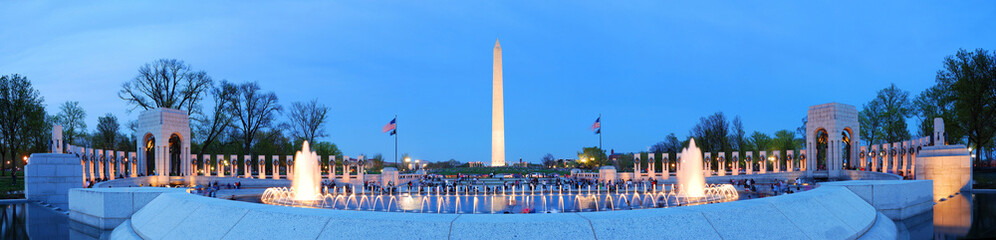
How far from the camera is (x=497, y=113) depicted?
7994cm

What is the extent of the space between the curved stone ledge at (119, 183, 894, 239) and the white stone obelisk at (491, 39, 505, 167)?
6727cm

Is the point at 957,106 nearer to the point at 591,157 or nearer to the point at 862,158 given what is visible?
the point at 862,158

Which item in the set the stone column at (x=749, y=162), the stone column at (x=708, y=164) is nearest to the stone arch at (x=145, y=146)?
the stone column at (x=708, y=164)

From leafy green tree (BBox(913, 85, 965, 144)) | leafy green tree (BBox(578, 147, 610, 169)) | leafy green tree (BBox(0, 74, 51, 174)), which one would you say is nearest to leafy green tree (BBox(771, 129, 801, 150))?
leafy green tree (BBox(913, 85, 965, 144))

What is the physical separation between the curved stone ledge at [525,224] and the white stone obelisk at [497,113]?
67272mm

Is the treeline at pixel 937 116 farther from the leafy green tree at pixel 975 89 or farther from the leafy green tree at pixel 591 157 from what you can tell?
the leafy green tree at pixel 591 157

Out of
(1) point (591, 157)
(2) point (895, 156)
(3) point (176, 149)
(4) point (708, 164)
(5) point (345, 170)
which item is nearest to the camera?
(2) point (895, 156)

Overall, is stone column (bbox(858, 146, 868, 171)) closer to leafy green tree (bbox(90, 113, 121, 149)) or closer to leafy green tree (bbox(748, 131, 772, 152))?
leafy green tree (bbox(748, 131, 772, 152))

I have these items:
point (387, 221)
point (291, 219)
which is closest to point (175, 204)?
point (291, 219)

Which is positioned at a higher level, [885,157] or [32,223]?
[885,157]

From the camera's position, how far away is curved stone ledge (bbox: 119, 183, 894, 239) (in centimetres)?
828

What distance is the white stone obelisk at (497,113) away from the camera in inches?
3061

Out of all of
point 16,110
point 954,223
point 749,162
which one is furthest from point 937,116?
point 16,110

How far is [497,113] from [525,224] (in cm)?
7164
